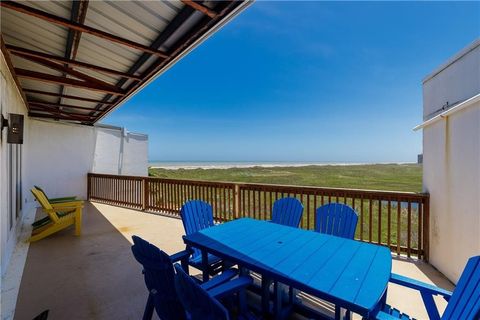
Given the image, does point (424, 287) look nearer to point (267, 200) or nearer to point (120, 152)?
point (267, 200)

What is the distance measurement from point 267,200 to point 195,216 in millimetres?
2148

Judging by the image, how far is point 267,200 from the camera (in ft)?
15.5

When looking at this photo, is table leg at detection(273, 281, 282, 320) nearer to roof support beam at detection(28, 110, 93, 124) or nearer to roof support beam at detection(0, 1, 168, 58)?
roof support beam at detection(0, 1, 168, 58)

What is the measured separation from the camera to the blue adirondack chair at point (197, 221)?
2.41 m

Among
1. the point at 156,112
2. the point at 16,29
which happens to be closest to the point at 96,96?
the point at 16,29

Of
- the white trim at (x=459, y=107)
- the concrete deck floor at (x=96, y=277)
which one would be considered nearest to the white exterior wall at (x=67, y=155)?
the concrete deck floor at (x=96, y=277)

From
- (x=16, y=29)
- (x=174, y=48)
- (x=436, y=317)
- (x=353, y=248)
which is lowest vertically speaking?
(x=436, y=317)

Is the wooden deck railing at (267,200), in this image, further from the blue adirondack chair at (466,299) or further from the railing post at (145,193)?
the blue adirondack chair at (466,299)

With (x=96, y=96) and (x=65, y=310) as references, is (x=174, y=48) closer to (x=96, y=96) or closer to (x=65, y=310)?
(x=65, y=310)

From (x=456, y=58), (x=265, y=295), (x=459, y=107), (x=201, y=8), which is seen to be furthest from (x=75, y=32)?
(x=456, y=58)

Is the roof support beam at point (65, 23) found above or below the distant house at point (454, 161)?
above

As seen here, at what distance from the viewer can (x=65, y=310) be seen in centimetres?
223

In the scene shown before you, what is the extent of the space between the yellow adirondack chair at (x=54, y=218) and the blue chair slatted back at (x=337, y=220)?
4.41 m

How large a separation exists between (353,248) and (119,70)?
4.03 meters
